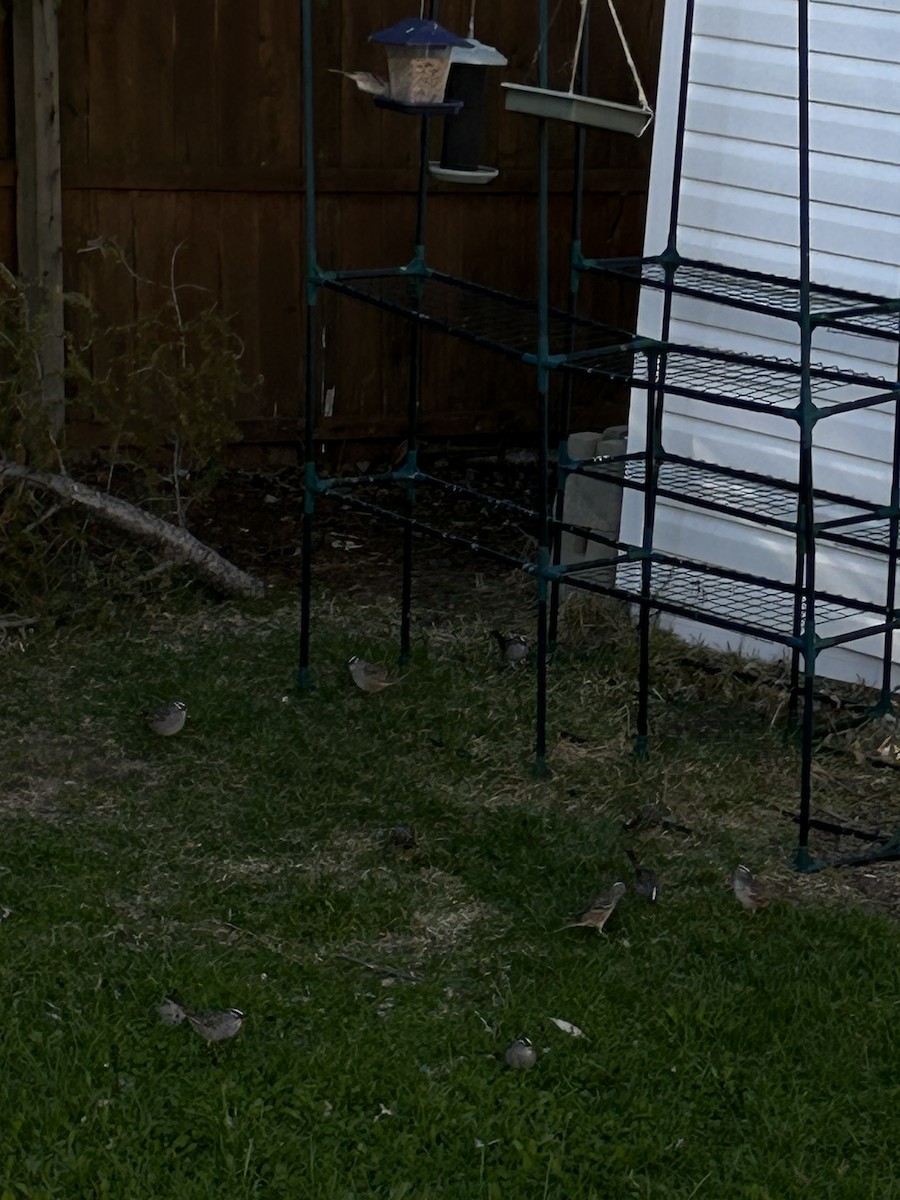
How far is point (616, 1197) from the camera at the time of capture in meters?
3.41

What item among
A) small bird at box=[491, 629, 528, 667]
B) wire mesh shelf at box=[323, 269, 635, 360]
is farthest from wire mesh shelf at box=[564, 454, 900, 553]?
small bird at box=[491, 629, 528, 667]

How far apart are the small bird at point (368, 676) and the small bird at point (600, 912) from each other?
63.0 inches

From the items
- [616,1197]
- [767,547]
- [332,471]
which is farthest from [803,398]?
[332,471]

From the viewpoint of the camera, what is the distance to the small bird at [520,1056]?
148 inches

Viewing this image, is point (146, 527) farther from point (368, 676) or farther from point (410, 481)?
point (368, 676)

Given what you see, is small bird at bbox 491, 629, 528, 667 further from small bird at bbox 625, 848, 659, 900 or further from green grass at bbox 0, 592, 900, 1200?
small bird at bbox 625, 848, 659, 900

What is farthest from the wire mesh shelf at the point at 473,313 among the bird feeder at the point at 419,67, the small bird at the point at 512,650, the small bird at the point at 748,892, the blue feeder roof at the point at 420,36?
the small bird at the point at 748,892

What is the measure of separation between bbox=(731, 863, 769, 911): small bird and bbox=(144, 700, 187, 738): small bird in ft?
6.36

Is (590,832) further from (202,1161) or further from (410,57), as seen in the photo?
(410,57)

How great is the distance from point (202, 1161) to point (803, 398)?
8.24 ft

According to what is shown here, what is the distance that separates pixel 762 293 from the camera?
566cm

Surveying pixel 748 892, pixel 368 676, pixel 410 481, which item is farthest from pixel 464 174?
pixel 748 892

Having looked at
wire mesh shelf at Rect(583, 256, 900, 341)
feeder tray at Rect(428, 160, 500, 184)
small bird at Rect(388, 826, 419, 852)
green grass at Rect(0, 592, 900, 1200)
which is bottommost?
green grass at Rect(0, 592, 900, 1200)

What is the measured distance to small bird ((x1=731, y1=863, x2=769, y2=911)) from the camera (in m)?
4.45
